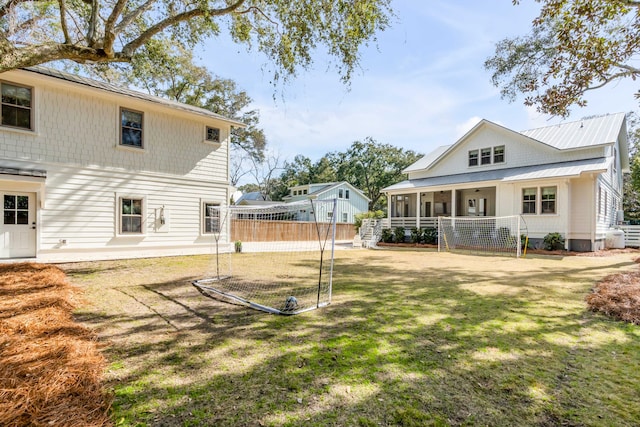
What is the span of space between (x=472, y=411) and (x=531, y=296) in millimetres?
4521

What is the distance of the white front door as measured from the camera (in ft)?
30.0

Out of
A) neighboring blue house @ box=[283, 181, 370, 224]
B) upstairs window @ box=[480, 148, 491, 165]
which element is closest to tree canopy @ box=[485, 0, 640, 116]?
upstairs window @ box=[480, 148, 491, 165]

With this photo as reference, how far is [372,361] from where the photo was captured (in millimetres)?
3104

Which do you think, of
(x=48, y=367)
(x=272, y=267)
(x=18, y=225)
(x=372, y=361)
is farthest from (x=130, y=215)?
(x=372, y=361)

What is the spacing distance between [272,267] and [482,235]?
40.8ft

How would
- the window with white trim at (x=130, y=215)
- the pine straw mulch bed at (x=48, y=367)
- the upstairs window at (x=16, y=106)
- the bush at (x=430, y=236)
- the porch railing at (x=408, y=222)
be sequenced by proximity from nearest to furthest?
the pine straw mulch bed at (x=48, y=367)
the upstairs window at (x=16, y=106)
the window with white trim at (x=130, y=215)
the bush at (x=430, y=236)
the porch railing at (x=408, y=222)

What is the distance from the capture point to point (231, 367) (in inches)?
116

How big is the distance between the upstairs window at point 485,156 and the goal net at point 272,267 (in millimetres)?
11674

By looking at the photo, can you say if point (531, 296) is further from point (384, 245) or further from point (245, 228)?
point (384, 245)

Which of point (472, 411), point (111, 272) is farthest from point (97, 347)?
point (111, 272)

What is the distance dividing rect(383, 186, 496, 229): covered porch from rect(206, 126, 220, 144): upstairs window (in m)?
11.8

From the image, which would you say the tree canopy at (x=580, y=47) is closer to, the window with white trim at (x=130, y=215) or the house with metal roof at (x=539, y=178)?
the house with metal roof at (x=539, y=178)

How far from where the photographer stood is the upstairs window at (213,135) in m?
13.6

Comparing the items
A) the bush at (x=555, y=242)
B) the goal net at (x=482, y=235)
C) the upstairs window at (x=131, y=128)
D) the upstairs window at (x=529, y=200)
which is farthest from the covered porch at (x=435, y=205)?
the upstairs window at (x=131, y=128)
